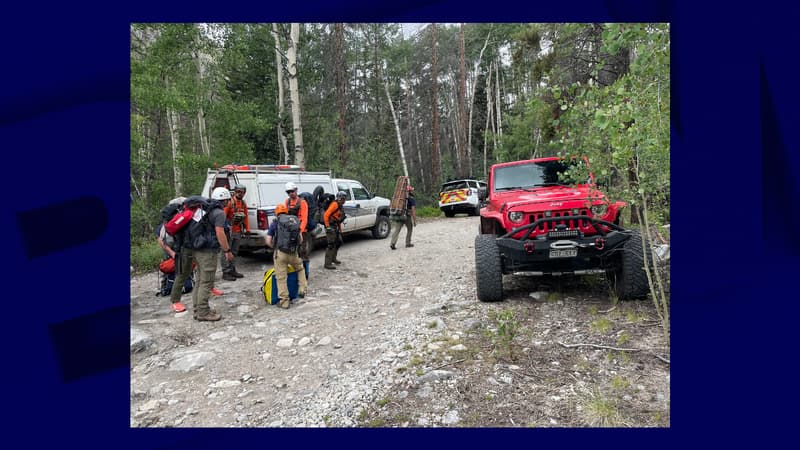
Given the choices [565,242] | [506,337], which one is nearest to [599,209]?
[565,242]

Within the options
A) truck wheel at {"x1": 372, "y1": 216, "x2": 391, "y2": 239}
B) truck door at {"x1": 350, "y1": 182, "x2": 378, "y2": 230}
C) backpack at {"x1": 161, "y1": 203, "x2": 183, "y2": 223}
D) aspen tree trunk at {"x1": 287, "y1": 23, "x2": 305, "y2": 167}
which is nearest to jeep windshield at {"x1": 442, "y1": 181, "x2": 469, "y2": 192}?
truck wheel at {"x1": 372, "y1": 216, "x2": 391, "y2": 239}

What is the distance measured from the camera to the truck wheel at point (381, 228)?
9539mm

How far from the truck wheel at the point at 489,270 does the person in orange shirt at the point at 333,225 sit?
3.08m

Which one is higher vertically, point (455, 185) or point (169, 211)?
point (455, 185)

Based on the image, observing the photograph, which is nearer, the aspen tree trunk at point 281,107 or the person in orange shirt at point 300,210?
the person in orange shirt at point 300,210

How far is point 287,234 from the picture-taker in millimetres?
4906

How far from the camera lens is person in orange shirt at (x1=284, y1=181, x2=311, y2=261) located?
17.0 feet

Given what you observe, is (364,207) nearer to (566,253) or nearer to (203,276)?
(203,276)

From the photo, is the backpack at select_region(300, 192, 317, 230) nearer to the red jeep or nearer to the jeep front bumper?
the red jeep

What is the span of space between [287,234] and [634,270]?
3964mm

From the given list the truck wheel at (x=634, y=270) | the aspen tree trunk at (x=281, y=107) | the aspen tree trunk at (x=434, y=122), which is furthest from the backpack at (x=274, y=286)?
the aspen tree trunk at (x=434, y=122)

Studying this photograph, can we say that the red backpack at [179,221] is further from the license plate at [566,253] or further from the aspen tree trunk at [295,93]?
the aspen tree trunk at [295,93]

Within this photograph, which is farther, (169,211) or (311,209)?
(311,209)
